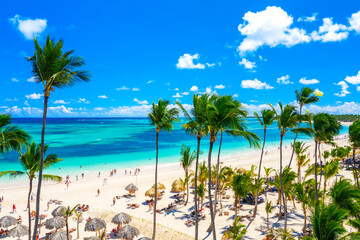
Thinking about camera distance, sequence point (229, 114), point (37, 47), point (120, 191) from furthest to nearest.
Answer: point (120, 191) < point (229, 114) < point (37, 47)

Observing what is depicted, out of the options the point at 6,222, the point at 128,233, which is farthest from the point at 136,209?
the point at 6,222

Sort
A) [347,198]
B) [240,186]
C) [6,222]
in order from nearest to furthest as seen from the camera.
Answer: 1. [347,198]
2. [240,186]
3. [6,222]

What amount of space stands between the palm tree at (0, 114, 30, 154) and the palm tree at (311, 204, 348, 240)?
1257 centimetres

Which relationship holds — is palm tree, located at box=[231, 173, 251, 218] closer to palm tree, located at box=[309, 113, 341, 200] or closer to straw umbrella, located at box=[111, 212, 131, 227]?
palm tree, located at box=[309, 113, 341, 200]

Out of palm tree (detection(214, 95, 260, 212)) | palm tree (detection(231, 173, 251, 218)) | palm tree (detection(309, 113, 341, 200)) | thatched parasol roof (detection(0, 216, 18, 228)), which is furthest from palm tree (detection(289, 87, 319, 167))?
thatched parasol roof (detection(0, 216, 18, 228))

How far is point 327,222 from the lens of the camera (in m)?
7.13

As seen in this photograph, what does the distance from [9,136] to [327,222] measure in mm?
13302

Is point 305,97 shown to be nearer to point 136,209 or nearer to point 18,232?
point 136,209

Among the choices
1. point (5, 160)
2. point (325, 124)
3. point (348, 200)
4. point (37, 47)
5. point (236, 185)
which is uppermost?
point (37, 47)

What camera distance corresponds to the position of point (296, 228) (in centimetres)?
1706

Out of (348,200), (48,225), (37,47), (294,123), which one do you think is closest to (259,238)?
(348,200)

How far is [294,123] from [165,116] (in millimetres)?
9039

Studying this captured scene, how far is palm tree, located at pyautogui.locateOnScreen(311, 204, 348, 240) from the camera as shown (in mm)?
6891

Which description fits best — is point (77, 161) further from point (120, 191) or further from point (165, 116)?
point (165, 116)
